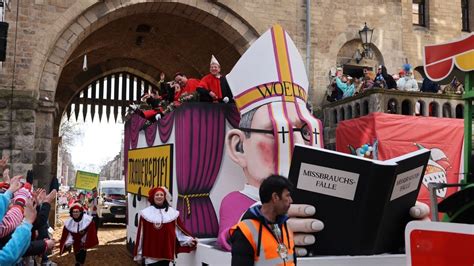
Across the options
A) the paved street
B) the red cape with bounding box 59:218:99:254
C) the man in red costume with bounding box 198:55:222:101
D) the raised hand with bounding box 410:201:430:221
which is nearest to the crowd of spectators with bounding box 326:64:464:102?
the man in red costume with bounding box 198:55:222:101

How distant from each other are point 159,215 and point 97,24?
316 inches

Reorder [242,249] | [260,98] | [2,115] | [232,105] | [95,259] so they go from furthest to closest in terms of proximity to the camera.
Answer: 1. [2,115]
2. [95,259]
3. [232,105]
4. [260,98]
5. [242,249]

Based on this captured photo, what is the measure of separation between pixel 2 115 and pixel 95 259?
4172 mm

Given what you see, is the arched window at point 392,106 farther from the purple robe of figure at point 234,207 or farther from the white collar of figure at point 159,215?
the white collar of figure at point 159,215

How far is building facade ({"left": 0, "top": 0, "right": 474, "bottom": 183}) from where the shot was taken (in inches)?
459

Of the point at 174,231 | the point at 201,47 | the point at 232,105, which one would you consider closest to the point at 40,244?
the point at 174,231

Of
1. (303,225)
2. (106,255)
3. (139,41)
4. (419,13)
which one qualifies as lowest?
(106,255)

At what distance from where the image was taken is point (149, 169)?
818 cm

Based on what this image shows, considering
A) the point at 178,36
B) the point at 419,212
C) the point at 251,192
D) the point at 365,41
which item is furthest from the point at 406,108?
the point at 178,36

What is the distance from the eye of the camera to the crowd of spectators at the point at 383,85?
11359mm

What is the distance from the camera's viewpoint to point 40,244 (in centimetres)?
483

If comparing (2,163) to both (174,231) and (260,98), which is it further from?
(260,98)

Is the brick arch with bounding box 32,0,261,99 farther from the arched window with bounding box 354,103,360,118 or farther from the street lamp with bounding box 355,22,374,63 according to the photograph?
the arched window with bounding box 354,103,360,118

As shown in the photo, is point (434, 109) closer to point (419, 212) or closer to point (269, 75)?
point (269, 75)
